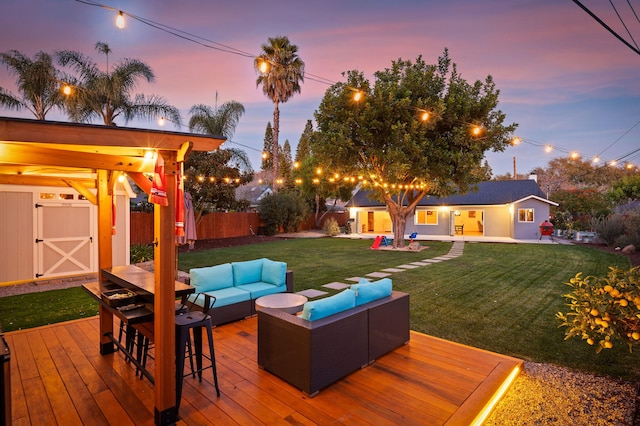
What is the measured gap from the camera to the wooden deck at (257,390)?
289cm

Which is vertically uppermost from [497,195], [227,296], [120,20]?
[120,20]

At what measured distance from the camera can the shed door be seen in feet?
28.2

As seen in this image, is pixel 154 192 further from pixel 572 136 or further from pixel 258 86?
pixel 572 136

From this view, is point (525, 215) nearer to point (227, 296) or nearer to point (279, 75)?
point (279, 75)

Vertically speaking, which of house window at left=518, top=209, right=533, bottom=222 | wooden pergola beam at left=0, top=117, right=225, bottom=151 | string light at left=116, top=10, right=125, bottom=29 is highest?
string light at left=116, top=10, right=125, bottom=29

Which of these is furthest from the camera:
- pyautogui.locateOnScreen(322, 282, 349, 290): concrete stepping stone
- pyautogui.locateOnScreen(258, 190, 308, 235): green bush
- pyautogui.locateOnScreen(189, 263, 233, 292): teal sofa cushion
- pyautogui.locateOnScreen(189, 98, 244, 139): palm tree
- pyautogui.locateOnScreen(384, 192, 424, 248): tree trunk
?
pyautogui.locateOnScreen(258, 190, 308, 235): green bush

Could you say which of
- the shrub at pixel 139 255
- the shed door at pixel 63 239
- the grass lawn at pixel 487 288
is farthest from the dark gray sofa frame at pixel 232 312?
the shrub at pixel 139 255

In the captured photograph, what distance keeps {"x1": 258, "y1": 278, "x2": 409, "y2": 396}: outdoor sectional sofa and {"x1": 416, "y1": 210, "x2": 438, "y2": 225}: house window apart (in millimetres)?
19963

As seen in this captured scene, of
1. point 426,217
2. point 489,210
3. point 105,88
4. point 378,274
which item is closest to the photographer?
point 378,274

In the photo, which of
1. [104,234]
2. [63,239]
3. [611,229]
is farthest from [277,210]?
[611,229]

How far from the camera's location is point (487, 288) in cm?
776

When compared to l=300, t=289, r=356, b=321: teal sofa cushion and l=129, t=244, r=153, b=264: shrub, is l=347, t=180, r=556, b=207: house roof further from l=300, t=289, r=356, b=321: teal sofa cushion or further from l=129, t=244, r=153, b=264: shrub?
l=300, t=289, r=356, b=321: teal sofa cushion

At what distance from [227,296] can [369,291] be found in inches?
92.8

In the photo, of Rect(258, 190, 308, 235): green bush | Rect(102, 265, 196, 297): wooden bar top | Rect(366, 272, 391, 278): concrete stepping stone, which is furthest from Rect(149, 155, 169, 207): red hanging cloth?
Rect(258, 190, 308, 235): green bush
